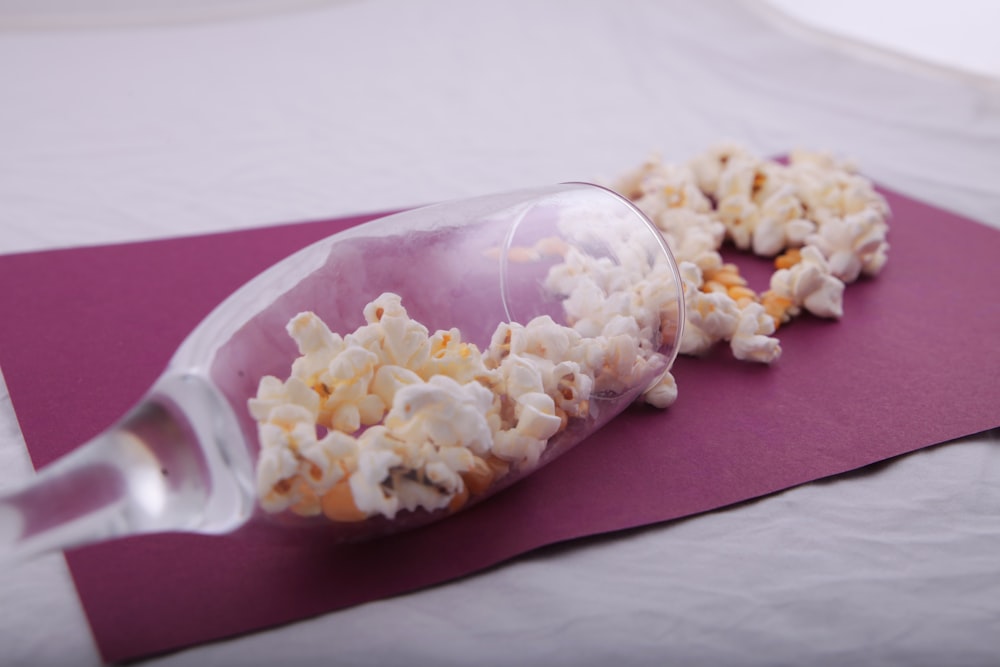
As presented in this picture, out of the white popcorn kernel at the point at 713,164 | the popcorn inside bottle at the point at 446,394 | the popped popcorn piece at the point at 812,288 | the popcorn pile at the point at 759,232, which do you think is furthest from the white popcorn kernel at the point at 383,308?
the white popcorn kernel at the point at 713,164

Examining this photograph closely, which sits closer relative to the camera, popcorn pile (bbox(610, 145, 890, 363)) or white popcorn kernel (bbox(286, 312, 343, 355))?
white popcorn kernel (bbox(286, 312, 343, 355))

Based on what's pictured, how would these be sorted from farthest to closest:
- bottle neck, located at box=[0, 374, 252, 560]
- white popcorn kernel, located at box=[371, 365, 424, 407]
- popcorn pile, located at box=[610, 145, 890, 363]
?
popcorn pile, located at box=[610, 145, 890, 363] < white popcorn kernel, located at box=[371, 365, 424, 407] < bottle neck, located at box=[0, 374, 252, 560]

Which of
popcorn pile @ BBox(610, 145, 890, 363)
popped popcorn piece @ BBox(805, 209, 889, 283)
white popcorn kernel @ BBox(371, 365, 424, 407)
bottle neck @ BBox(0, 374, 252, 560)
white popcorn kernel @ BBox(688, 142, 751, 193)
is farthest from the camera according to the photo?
white popcorn kernel @ BBox(688, 142, 751, 193)

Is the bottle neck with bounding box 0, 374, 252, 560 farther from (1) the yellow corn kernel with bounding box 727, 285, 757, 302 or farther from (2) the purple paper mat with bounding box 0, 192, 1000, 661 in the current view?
(1) the yellow corn kernel with bounding box 727, 285, 757, 302

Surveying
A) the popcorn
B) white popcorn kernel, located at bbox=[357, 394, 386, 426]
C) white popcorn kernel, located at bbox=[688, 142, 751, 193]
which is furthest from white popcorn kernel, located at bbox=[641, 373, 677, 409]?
white popcorn kernel, located at bbox=[688, 142, 751, 193]

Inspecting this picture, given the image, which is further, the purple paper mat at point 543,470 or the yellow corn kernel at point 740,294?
the yellow corn kernel at point 740,294

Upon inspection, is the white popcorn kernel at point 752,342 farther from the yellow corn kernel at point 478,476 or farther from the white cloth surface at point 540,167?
the yellow corn kernel at point 478,476

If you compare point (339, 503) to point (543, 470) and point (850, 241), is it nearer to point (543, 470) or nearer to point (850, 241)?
point (543, 470)
